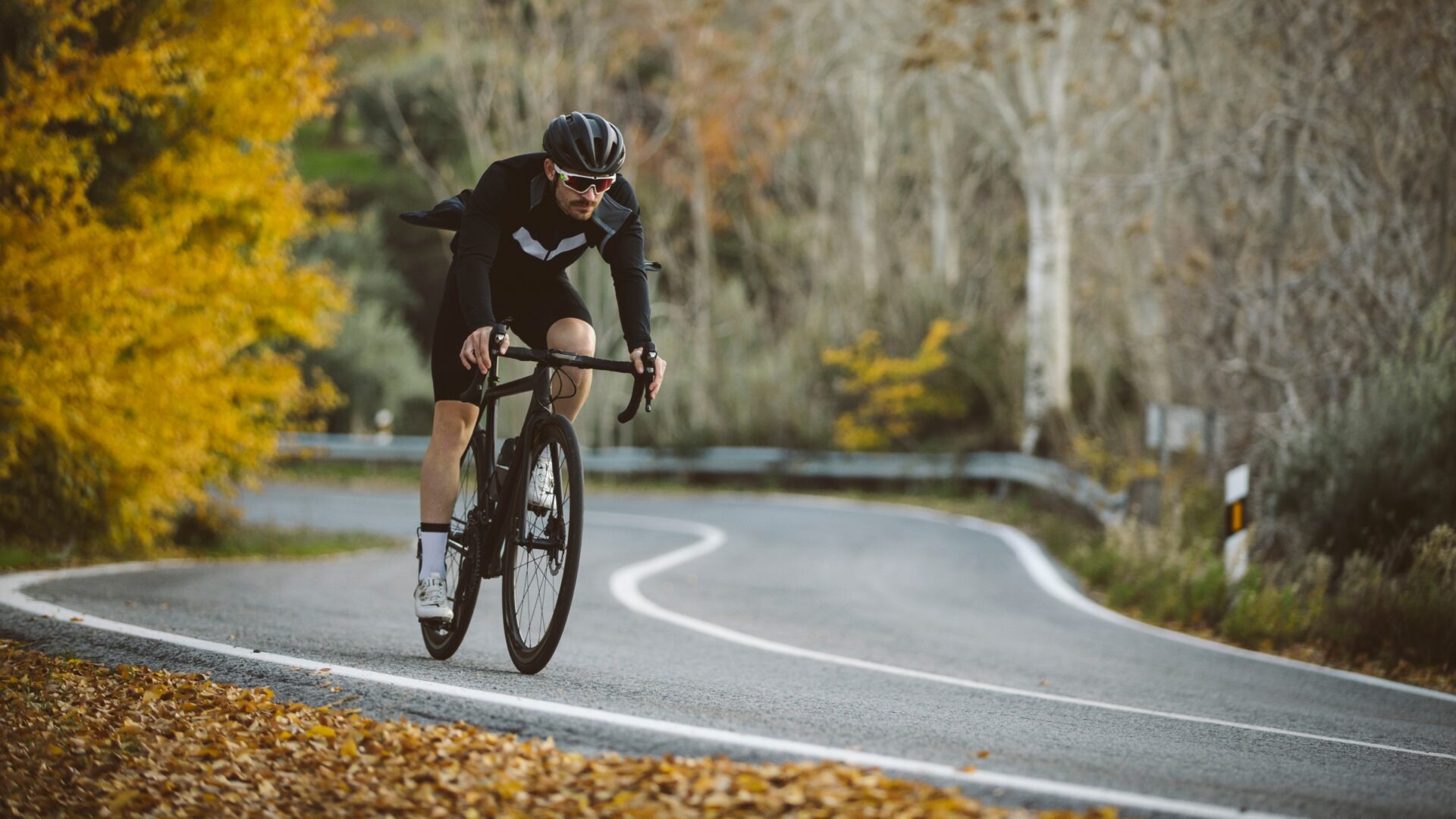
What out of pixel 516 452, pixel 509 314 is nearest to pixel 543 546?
pixel 516 452

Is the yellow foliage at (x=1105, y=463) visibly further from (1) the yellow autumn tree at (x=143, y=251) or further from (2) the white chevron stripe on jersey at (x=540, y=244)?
(2) the white chevron stripe on jersey at (x=540, y=244)

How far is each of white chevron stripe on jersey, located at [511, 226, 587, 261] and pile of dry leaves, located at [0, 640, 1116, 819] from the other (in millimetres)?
1976

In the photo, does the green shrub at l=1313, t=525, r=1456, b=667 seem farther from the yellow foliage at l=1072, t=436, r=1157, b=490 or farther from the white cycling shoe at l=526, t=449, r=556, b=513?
the yellow foliage at l=1072, t=436, r=1157, b=490

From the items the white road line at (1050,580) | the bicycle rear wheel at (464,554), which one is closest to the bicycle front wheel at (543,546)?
the bicycle rear wheel at (464,554)

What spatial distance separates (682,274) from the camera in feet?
120

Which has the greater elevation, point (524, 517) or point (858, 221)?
point (858, 221)

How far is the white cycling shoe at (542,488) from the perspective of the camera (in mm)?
5551

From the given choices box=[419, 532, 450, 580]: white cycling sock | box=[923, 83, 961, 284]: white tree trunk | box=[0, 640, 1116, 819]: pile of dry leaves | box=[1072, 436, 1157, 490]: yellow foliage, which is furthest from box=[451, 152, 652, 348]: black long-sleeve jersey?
box=[923, 83, 961, 284]: white tree trunk

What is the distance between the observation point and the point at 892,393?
25859 millimetres

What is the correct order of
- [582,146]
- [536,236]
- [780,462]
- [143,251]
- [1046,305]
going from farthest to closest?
1. [780,462]
2. [1046,305]
3. [143,251]
4. [536,236]
5. [582,146]

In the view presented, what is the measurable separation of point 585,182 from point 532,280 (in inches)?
24.4

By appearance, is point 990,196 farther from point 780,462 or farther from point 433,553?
point 433,553

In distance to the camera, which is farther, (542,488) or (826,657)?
(826,657)

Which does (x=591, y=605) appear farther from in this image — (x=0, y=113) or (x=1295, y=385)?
(x=1295, y=385)
